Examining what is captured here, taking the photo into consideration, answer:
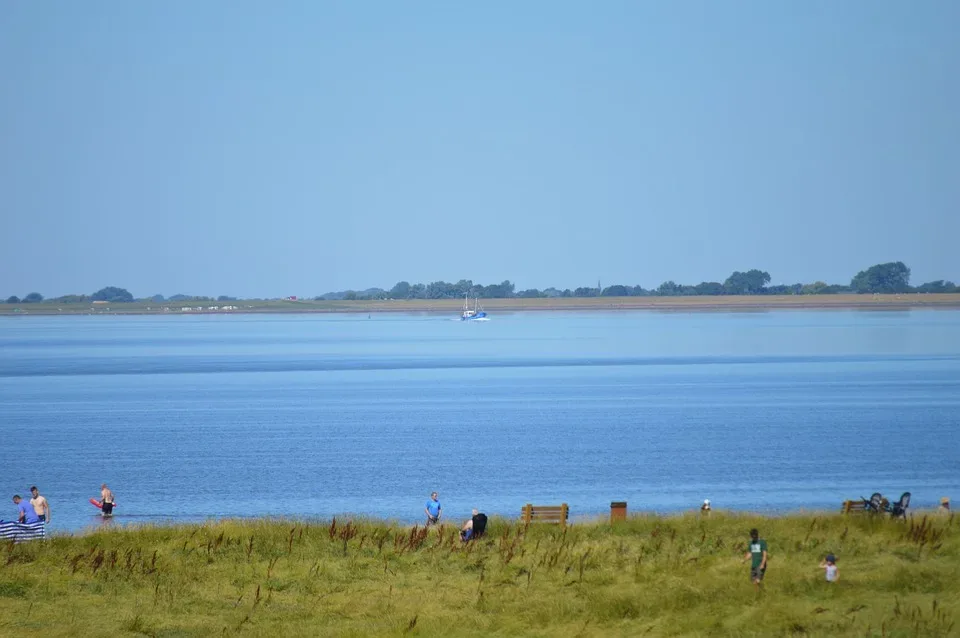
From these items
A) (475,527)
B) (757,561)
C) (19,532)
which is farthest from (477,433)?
(757,561)

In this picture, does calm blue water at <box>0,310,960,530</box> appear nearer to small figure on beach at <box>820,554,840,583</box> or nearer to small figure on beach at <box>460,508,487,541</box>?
small figure on beach at <box>460,508,487,541</box>

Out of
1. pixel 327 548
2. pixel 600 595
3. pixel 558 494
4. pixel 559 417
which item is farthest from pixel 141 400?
pixel 600 595

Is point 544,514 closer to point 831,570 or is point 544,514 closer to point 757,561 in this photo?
point 757,561

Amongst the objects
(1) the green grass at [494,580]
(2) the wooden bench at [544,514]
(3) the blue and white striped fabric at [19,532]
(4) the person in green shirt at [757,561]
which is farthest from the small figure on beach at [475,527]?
(3) the blue and white striped fabric at [19,532]

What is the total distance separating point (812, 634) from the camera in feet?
66.0

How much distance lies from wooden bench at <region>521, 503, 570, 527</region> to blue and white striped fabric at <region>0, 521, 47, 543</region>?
36.9 ft

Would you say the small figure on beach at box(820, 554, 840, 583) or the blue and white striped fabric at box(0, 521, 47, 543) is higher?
the small figure on beach at box(820, 554, 840, 583)

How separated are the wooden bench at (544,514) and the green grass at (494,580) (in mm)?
424

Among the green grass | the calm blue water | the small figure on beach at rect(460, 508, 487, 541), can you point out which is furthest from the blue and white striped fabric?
the calm blue water

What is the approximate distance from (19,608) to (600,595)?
35.7ft

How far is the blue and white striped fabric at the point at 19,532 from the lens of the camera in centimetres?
2772

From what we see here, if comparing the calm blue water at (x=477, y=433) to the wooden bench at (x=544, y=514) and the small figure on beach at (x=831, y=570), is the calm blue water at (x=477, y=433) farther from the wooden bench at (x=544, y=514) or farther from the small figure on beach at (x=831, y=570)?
the small figure on beach at (x=831, y=570)

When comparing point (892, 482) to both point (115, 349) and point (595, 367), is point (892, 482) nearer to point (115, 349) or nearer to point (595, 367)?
point (595, 367)

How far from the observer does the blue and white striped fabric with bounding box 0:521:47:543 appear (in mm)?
27719
